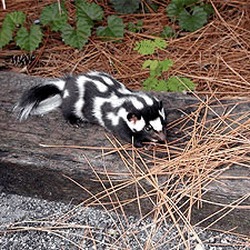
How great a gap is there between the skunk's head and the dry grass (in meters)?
0.09

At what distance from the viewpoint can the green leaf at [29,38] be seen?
4.48m

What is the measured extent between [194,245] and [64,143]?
902mm

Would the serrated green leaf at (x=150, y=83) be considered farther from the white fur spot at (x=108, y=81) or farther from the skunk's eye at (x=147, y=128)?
the skunk's eye at (x=147, y=128)

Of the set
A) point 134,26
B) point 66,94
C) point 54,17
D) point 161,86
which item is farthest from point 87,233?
point 134,26

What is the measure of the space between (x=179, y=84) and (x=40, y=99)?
93cm

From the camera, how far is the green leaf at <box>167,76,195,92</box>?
159 inches

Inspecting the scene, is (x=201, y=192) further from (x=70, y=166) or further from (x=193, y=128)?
(x=70, y=166)

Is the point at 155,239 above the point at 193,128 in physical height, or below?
below

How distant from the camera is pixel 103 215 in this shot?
341cm

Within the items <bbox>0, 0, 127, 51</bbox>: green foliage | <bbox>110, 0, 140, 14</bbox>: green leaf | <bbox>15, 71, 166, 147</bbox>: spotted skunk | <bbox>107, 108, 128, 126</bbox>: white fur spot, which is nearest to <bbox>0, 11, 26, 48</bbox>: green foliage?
<bbox>0, 0, 127, 51</bbox>: green foliage

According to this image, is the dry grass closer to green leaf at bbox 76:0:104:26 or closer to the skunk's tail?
Result: green leaf at bbox 76:0:104:26

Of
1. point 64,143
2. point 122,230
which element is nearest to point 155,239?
point 122,230

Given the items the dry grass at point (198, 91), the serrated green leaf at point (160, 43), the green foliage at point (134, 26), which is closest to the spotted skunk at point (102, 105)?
the dry grass at point (198, 91)

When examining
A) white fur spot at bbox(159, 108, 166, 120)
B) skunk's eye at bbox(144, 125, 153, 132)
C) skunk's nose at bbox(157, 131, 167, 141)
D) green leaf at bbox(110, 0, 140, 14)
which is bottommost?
skunk's nose at bbox(157, 131, 167, 141)
